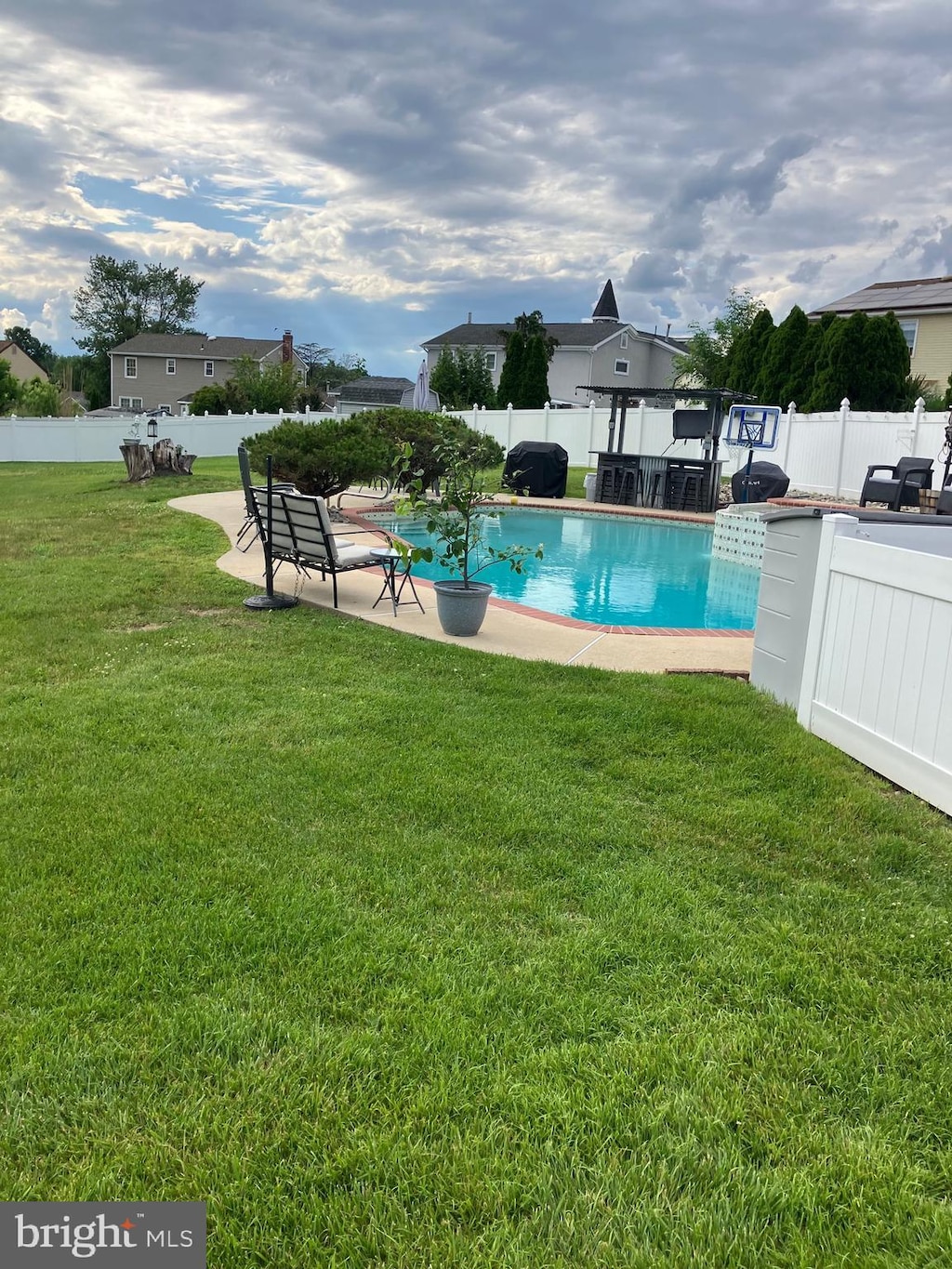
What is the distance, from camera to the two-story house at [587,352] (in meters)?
42.9

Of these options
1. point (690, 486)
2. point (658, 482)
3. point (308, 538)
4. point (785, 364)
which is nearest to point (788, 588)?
point (308, 538)

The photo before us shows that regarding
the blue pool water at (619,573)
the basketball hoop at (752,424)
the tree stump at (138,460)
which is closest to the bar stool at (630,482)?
the blue pool water at (619,573)

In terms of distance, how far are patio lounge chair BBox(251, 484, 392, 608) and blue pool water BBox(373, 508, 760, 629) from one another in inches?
87.4

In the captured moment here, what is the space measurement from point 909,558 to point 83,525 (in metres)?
10.7

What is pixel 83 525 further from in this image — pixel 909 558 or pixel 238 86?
pixel 909 558

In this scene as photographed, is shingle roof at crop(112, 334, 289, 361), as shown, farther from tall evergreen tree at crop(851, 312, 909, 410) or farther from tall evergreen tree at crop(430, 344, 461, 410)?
tall evergreen tree at crop(851, 312, 909, 410)

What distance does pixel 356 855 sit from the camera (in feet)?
11.1

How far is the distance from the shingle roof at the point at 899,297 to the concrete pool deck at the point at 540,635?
78.4ft

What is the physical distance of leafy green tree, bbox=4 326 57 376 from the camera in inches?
3428

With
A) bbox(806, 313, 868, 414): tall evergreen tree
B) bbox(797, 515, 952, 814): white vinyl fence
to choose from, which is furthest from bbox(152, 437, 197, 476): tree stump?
A: bbox(797, 515, 952, 814): white vinyl fence

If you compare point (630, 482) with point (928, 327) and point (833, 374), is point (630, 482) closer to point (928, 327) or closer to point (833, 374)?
point (833, 374)

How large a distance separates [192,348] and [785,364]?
39084 mm

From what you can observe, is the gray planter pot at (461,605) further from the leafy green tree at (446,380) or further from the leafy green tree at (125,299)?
the leafy green tree at (125,299)

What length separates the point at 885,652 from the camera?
4.18 metres
